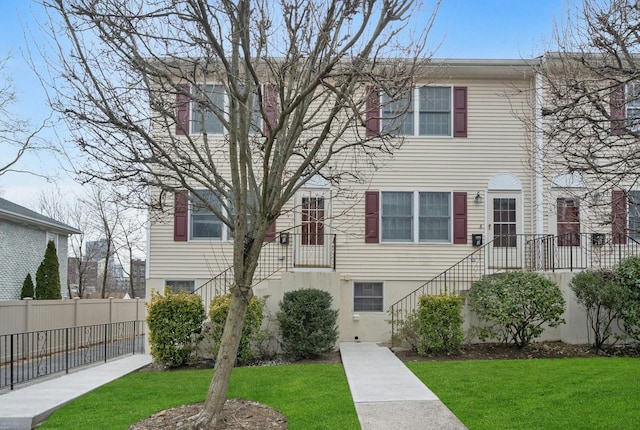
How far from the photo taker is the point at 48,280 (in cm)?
1756

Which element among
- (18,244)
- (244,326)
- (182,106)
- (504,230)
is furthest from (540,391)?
(18,244)

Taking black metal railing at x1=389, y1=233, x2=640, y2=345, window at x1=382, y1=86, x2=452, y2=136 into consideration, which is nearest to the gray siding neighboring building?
window at x1=382, y1=86, x2=452, y2=136

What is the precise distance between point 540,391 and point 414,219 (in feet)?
20.8

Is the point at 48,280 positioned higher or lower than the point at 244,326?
higher

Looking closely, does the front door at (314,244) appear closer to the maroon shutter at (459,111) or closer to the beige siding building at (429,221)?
the beige siding building at (429,221)

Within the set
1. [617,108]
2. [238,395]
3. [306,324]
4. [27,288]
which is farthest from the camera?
[27,288]

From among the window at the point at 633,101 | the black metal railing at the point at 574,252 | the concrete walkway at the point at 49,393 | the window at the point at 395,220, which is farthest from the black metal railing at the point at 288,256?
the window at the point at 633,101

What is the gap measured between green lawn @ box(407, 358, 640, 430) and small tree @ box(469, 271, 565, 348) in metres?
1.02

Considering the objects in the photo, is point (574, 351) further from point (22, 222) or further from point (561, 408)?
point (22, 222)

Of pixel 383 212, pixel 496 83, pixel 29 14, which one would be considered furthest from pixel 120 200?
pixel 496 83

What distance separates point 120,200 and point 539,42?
7.45 metres

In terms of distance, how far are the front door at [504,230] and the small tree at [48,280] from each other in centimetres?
1390

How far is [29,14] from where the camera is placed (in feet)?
21.4

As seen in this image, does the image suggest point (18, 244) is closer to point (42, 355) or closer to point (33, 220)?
point (33, 220)
